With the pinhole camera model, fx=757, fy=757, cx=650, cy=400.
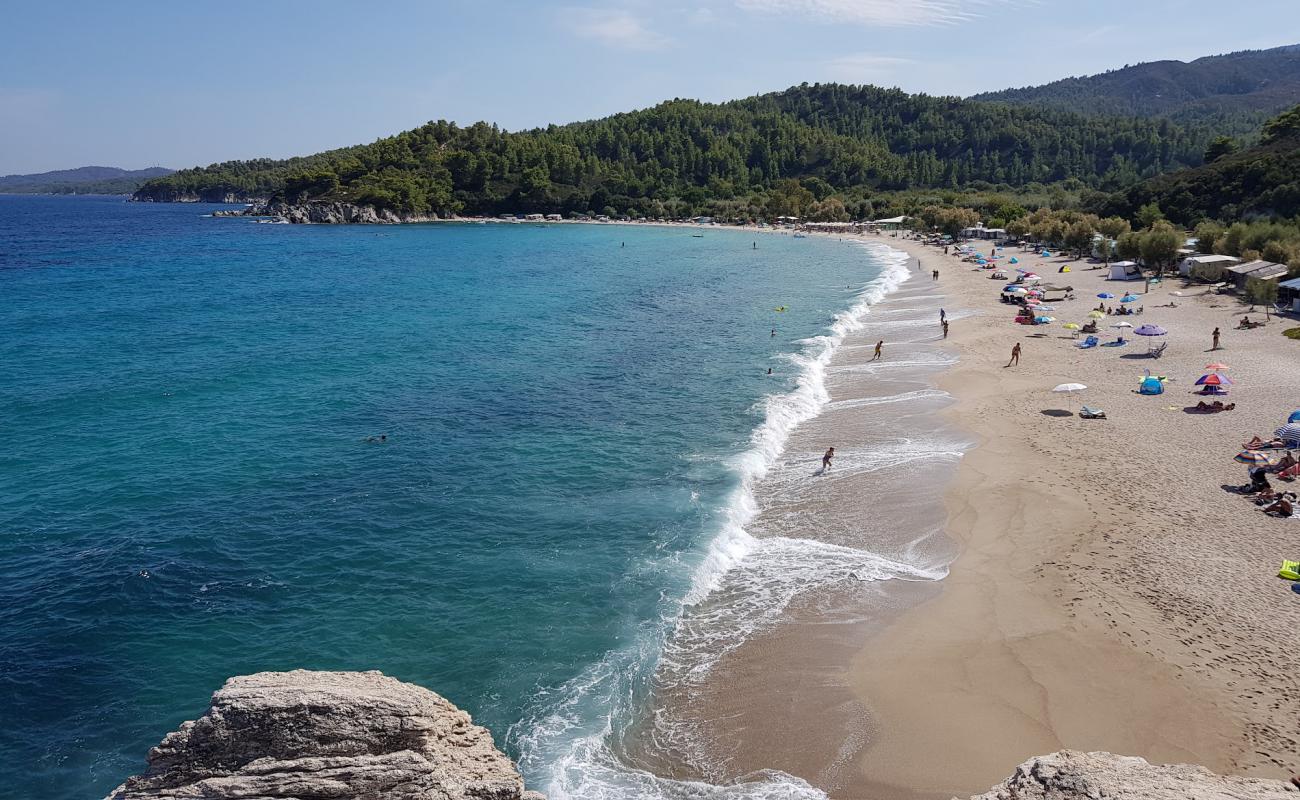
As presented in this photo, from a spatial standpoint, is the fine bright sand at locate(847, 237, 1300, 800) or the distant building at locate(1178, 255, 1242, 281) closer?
the fine bright sand at locate(847, 237, 1300, 800)

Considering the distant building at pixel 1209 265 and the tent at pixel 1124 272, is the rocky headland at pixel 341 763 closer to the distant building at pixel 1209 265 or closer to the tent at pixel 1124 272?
the distant building at pixel 1209 265

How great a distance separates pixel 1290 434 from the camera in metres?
22.6

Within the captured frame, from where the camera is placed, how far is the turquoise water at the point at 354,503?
14.4 m

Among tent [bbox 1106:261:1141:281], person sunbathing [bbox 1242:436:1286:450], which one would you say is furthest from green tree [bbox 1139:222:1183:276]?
person sunbathing [bbox 1242:436:1286:450]

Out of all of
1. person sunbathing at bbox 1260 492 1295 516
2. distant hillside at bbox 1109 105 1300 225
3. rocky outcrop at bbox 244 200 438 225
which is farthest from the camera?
rocky outcrop at bbox 244 200 438 225

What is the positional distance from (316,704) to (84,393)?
32.4m

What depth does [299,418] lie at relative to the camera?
1164 inches

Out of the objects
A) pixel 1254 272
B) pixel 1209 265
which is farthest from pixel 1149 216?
pixel 1254 272

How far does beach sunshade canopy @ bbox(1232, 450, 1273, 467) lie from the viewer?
22172mm

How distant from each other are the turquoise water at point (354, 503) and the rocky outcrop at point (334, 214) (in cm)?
12258

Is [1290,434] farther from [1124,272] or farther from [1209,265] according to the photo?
[1124,272]

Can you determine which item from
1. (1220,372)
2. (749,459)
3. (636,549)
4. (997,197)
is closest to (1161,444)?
(1220,372)

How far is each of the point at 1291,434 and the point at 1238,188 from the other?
7246 centimetres

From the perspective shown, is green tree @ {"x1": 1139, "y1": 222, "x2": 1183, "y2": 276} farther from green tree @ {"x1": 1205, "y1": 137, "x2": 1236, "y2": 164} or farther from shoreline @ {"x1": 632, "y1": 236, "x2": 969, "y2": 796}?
green tree @ {"x1": 1205, "y1": 137, "x2": 1236, "y2": 164}
